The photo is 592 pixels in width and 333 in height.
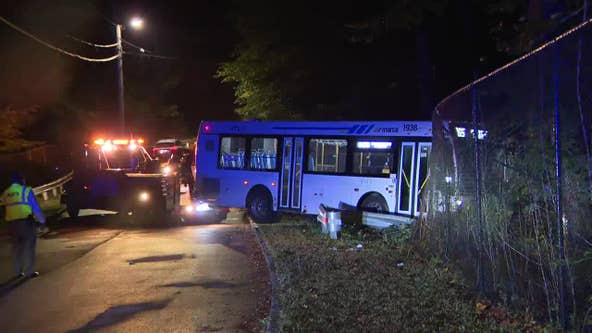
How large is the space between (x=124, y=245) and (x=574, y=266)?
9832 millimetres

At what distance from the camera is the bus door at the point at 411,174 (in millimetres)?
14250

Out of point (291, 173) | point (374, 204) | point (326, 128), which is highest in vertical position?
point (326, 128)

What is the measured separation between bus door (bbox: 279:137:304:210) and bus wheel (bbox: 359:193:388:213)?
80.3 inches

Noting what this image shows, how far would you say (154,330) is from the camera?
668cm

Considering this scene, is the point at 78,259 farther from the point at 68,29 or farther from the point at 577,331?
the point at 68,29

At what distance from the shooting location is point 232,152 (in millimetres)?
18031

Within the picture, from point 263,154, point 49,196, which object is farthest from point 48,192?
point 263,154

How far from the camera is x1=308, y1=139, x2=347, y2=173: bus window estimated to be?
51.7ft

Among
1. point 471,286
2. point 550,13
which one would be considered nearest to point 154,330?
point 471,286

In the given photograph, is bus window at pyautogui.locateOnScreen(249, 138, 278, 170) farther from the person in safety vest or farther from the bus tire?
the person in safety vest

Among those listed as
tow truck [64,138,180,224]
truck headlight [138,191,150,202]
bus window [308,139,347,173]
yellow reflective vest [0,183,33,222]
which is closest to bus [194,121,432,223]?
bus window [308,139,347,173]

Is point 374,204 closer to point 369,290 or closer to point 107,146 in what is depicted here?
point 369,290

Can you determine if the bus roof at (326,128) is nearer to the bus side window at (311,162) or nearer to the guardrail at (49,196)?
the bus side window at (311,162)

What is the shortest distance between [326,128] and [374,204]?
250 cm
